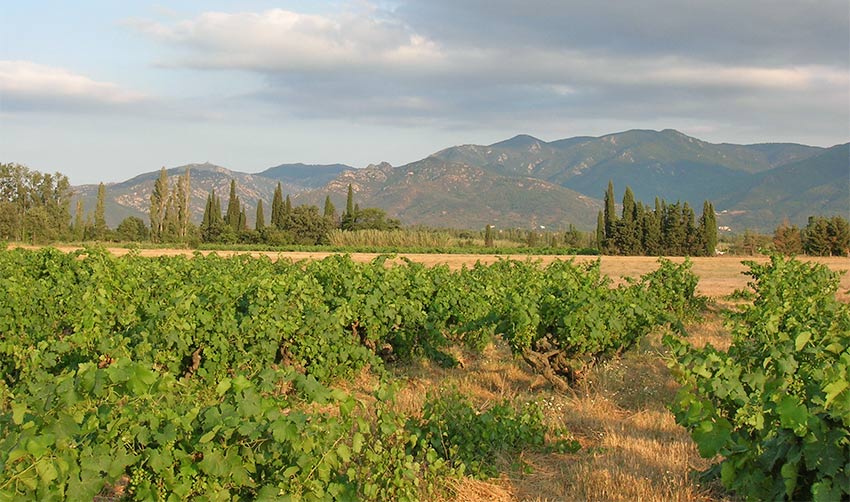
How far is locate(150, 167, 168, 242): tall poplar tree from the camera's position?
79.8 m

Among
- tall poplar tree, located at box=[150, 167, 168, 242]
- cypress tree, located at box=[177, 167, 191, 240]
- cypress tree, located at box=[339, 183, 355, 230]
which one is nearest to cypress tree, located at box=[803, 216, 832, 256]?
cypress tree, located at box=[339, 183, 355, 230]

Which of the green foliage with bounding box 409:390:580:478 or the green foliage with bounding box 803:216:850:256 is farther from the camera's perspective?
the green foliage with bounding box 803:216:850:256

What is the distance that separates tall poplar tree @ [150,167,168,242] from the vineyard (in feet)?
229

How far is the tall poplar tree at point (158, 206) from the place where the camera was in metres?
79.8

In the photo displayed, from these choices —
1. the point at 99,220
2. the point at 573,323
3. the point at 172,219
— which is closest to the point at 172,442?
the point at 573,323

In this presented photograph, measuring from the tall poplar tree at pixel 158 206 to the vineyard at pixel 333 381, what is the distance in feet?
229

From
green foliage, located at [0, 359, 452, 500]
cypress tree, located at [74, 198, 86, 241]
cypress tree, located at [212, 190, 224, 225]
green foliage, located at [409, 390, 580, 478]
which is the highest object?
cypress tree, located at [212, 190, 224, 225]

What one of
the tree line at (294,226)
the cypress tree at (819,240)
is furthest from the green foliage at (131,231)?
the cypress tree at (819,240)

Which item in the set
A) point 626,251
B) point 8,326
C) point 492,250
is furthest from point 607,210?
point 8,326

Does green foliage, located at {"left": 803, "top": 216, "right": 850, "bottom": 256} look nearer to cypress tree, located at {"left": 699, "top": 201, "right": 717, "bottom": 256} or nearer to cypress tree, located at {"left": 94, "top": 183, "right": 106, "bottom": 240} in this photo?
cypress tree, located at {"left": 699, "top": 201, "right": 717, "bottom": 256}

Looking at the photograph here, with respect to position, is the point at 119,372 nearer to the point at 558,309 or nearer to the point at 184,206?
the point at 558,309

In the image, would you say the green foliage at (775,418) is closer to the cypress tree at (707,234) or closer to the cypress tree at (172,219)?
the cypress tree at (707,234)

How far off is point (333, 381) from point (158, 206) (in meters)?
78.0

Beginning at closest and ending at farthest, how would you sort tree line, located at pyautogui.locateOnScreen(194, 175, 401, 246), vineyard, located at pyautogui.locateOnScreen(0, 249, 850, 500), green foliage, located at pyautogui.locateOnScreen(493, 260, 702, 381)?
vineyard, located at pyautogui.locateOnScreen(0, 249, 850, 500), green foliage, located at pyautogui.locateOnScreen(493, 260, 702, 381), tree line, located at pyautogui.locateOnScreen(194, 175, 401, 246)
